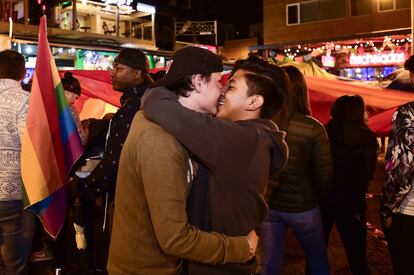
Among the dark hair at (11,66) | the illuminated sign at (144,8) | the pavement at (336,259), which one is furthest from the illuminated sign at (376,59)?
the dark hair at (11,66)

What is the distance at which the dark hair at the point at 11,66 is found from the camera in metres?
3.55

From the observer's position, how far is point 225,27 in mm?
43656

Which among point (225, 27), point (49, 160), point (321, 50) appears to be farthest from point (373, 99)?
point (225, 27)

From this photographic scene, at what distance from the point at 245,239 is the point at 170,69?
31.8 inches

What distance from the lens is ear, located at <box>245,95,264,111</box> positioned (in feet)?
7.03

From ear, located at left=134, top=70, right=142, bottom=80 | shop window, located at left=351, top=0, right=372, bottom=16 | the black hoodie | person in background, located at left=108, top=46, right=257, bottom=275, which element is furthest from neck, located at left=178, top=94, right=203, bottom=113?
shop window, located at left=351, top=0, right=372, bottom=16

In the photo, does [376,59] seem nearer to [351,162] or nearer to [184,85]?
[351,162]

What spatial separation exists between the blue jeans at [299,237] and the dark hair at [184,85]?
203cm

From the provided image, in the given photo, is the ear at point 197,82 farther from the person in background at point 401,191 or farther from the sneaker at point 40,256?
the sneaker at point 40,256

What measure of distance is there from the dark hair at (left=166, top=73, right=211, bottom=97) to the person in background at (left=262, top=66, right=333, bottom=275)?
1.69 meters

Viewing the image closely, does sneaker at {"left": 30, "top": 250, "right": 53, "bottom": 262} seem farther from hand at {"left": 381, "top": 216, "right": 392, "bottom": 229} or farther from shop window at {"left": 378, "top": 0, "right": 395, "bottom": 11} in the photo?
shop window at {"left": 378, "top": 0, "right": 395, "bottom": 11}

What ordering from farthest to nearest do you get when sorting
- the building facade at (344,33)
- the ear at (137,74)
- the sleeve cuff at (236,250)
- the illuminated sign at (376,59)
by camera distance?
1. the illuminated sign at (376,59)
2. the building facade at (344,33)
3. the ear at (137,74)
4. the sleeve cuff at (236,250)

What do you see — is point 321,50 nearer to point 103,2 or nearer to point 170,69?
point 103,2

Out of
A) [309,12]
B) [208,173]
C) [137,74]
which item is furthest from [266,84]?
[309,12]
